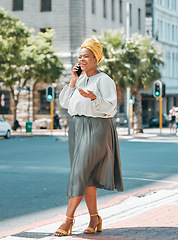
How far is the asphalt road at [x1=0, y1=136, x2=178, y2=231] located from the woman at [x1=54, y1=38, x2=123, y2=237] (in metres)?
1.63

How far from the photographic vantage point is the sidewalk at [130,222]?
5703mm

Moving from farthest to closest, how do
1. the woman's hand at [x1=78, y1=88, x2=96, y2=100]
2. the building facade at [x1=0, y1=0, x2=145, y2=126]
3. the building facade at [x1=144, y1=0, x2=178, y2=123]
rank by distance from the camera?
the building facade at [x1=144, y1=0, x2=178, y2=123], the building facade at [x1=0, y1=0, x2=145, y2=126], the woman's hand at [x1=78, y1=88, x2=96, y2=100]

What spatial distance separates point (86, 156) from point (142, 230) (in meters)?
1.04

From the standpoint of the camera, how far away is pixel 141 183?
11250 millimetres

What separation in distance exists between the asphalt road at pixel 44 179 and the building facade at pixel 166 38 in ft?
139

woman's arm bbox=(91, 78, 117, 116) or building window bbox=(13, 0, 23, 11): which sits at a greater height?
building window bbox=(13, 0, 23, 11)

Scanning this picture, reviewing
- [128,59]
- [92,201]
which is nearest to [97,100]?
[92,201]

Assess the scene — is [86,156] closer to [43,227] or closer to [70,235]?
[70,235]

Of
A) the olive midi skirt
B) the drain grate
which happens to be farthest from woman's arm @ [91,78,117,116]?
the drain grate

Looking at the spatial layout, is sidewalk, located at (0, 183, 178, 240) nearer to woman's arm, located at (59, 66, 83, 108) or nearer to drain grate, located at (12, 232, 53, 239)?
drain grate, located at (12, 232, 53, 239)

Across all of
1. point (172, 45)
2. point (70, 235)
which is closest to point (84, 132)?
point (70, 235)

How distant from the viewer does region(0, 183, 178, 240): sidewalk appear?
5.70 meters

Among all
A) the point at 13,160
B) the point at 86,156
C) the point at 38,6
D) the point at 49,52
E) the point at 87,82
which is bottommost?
the point at 13,160

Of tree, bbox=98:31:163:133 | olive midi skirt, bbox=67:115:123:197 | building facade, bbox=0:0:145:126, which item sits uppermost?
building facade, bbox=0:0:145:126
